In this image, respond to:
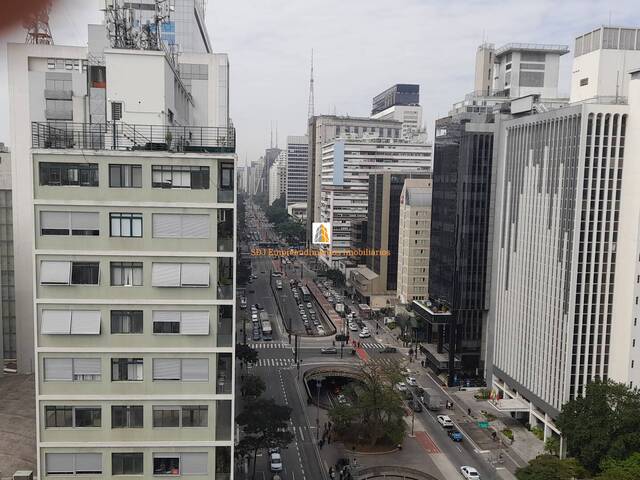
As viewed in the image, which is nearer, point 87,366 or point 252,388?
point 87,366

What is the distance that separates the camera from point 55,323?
62.0ft

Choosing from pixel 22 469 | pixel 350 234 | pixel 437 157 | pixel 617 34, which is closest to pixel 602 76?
pixel 617 34

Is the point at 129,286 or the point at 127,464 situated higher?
the point at 129,286

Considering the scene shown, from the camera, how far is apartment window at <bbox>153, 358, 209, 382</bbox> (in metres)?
19.6

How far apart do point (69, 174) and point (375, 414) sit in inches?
1130

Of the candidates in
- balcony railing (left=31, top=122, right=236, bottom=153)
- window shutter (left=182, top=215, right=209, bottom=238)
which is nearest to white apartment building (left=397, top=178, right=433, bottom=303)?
balcony railing (left=31, top=122, right=236, bottom=153)

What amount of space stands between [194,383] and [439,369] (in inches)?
1608

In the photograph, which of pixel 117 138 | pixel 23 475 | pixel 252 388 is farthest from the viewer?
pixel 252 388

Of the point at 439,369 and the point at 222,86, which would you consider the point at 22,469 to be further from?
the point at 439,369

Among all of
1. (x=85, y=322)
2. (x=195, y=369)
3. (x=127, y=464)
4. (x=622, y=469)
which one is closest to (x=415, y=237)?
(x=622, y=469)

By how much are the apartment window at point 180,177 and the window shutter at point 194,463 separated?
9.28 metres

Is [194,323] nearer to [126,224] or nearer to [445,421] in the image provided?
[126,224]

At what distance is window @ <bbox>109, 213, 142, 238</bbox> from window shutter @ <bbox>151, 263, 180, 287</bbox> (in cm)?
129

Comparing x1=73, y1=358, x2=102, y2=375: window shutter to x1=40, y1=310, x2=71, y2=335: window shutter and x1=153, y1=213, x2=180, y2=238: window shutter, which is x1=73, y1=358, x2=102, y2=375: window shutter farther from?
x1=153, y1=213, x2=180, y2=238: window shutter
